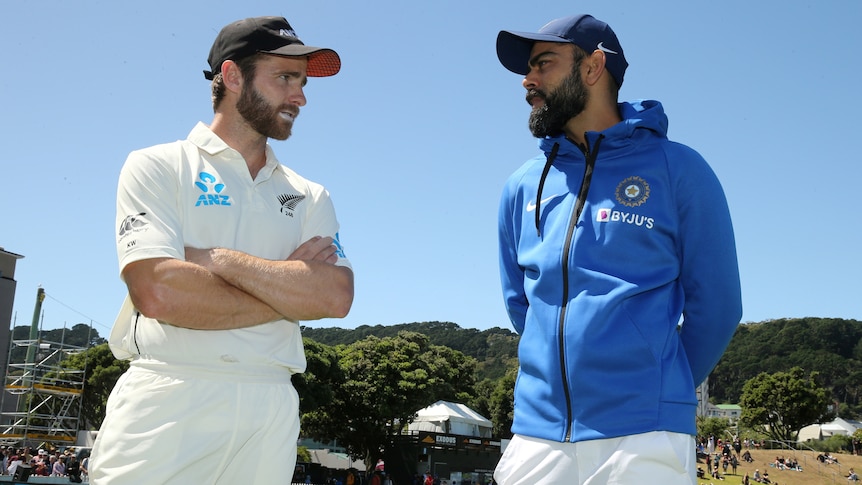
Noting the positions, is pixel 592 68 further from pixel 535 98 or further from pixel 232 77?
pixel 232 77

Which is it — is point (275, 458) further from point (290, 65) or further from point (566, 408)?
point (290, 65)

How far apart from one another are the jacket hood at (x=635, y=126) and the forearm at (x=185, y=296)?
67.7 inches

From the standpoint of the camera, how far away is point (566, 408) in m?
3.04

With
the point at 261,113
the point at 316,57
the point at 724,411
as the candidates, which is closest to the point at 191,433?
the point at 261,113

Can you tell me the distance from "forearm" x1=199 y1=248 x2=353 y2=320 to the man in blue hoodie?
34.5 inches

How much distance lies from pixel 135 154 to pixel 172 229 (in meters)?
0.41

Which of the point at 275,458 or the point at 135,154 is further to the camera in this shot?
the point at 135,154

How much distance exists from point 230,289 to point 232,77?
1098 mm

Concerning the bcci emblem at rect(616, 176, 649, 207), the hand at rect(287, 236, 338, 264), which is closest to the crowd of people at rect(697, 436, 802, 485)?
the bcci emblem at rect(616, 176, 649, 207)

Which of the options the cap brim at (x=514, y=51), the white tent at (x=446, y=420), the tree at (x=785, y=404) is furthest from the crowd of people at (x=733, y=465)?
the cap brim at (x=514, y=51)

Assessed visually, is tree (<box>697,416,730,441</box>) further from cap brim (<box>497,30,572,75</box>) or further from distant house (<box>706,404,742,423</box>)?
cap brim (<box>497,30,572,75</box>)

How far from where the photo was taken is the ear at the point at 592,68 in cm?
363

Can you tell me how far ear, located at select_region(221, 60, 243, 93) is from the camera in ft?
11.0

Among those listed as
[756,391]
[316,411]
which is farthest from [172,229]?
[756,391]
